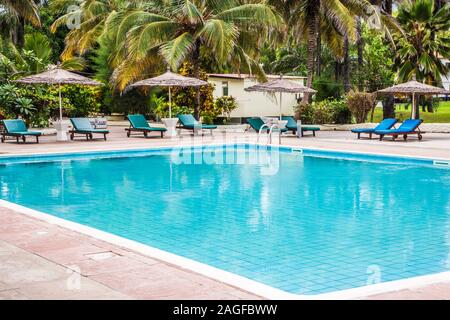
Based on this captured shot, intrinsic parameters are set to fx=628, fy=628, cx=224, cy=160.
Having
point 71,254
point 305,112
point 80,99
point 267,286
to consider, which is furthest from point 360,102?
point 267,286

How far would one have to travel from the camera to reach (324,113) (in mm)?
29688

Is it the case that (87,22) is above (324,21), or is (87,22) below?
above

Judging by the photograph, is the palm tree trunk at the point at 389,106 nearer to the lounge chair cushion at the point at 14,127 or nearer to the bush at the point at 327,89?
the bush at the point at 327,89

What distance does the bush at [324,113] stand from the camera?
29516 millimetres

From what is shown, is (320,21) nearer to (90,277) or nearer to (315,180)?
(315,180)

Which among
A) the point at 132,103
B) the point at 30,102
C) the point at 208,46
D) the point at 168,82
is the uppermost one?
the point at 208,46

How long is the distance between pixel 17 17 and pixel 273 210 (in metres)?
28.5

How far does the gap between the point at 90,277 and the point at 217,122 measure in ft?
91.3

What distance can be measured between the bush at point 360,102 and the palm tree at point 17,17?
15.1 m

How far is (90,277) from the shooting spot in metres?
5.52

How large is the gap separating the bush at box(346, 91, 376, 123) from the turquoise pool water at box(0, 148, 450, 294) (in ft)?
39.8

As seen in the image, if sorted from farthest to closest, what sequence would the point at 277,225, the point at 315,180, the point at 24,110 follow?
the point at 24,110
the point at 315,180
the point at 277,225

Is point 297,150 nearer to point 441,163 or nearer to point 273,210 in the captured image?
point 441,163
